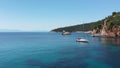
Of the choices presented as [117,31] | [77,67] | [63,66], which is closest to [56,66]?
[63,66]

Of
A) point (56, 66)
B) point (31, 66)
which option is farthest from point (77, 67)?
point (31, 66)

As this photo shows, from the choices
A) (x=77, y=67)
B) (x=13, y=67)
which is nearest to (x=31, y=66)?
(x=13, y=67)

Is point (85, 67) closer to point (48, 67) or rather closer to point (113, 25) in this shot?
point (48, 67)

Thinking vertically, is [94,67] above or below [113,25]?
below

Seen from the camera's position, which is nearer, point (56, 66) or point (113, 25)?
point (56, 66)

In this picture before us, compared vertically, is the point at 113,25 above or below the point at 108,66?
above

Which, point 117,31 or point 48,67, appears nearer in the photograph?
point 48,67

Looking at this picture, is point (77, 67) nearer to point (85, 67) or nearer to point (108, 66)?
point (85, 67)
